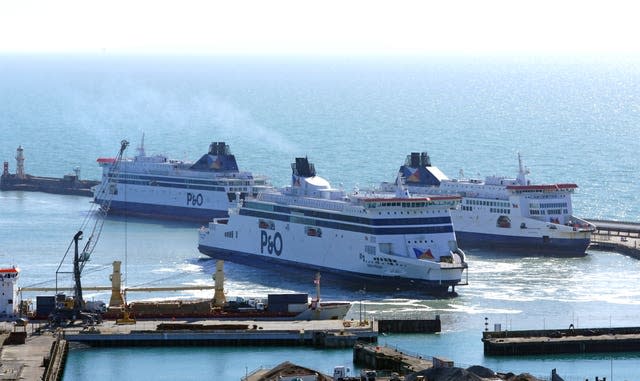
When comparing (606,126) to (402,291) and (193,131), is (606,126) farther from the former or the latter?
(402,291)

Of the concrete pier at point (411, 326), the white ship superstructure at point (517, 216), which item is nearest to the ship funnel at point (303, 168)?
the white ship superstructure at point (517, 216)

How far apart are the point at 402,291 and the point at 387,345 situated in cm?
1423

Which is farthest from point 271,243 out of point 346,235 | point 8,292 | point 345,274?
point 8,292

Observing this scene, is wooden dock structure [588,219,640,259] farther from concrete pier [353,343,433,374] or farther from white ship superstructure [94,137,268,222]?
concrete pier [353,343,433,374]

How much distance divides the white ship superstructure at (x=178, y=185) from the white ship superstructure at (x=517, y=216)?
13.8 metres

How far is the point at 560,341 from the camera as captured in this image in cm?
7606

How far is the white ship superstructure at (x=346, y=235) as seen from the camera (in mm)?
91438

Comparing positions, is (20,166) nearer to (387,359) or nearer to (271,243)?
(271,243)

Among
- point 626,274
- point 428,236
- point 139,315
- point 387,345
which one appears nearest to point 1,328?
point 139,315

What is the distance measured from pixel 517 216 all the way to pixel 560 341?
31.6m

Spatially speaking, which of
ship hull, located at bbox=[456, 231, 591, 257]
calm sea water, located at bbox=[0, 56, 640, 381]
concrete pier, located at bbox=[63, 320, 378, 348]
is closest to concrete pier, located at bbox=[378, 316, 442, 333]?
calm sea water, located at bbox=[0, 56, 640, 381]

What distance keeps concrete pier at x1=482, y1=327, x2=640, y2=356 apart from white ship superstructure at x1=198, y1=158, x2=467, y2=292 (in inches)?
475

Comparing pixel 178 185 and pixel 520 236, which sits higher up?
pixel 178 185

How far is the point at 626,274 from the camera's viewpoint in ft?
314
